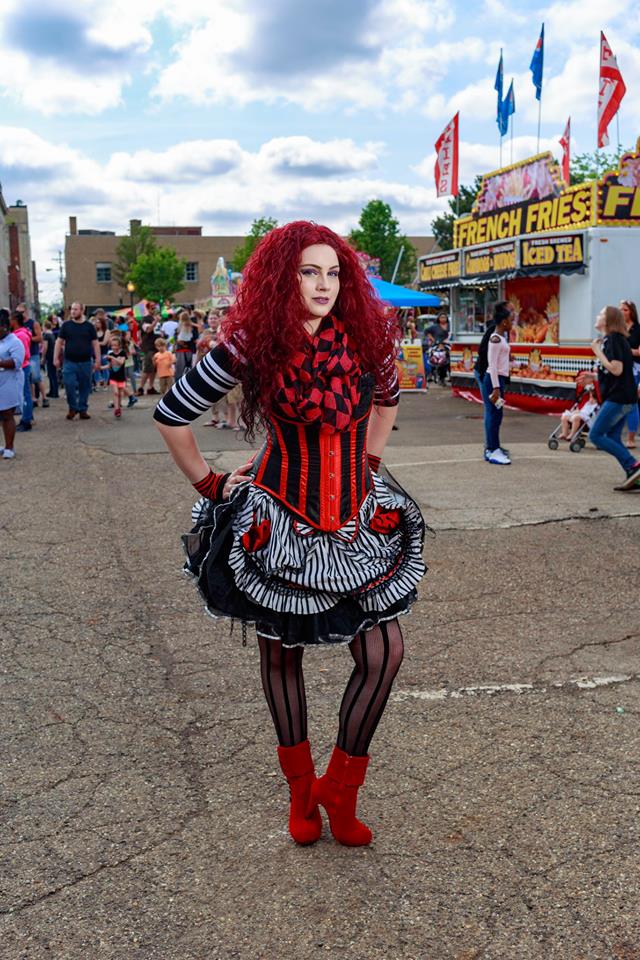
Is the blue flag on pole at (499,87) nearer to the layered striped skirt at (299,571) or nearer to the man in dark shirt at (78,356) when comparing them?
the man in dark shirt at (78,356)

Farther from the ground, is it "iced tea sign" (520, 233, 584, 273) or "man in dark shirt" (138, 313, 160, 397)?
"iced tea sign" (520, 233, 584, 273)

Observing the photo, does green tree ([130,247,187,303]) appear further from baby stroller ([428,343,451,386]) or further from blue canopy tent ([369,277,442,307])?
blue canopy tent ([369,277,442,307])

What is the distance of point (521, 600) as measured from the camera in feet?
19.5

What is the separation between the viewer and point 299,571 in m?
2.92

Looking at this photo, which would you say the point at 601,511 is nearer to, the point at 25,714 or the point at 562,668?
the point at 562,668

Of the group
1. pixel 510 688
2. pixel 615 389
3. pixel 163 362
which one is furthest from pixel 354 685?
pixel 163 362

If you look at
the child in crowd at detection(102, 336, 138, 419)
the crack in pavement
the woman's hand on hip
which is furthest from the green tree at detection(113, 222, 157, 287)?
the woman's hand on hip

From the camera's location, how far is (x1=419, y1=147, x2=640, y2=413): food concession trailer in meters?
16.2

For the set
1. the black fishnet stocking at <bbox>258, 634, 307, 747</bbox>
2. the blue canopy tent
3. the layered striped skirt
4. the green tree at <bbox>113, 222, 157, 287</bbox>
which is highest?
the green tree at <bbox>113, 222, 157, 287</bbox>

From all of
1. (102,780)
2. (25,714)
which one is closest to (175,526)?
(25,714)

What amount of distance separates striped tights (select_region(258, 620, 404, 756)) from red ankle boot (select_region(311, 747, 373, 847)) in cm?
4

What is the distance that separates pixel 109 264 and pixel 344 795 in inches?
3693

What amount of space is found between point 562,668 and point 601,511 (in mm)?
3722

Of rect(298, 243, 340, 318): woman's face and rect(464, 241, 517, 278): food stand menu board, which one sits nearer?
rect(298, 243, 340, 318): woman's face
